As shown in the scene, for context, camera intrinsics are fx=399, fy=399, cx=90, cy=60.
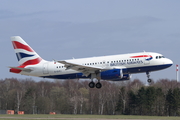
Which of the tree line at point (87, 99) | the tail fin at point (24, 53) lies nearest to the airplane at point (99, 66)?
the tail fin at point (24, 53)

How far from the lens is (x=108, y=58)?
57719 millimetres

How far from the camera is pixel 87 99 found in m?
115

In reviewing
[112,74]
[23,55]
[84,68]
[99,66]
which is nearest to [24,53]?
[23,55]

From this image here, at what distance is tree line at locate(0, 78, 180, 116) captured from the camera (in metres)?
102

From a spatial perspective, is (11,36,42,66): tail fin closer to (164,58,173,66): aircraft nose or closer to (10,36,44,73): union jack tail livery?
(10,36,44,73): union jack tail livery

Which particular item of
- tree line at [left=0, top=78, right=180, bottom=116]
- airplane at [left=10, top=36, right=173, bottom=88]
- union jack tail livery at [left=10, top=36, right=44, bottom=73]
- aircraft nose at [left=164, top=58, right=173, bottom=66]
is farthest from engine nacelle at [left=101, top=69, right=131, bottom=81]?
tree line at [left=0, top=78, right=180, bottom=116]

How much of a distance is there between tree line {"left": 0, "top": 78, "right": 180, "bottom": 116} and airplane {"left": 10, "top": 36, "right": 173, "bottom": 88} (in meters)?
43.7

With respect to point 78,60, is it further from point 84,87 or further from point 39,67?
point 84,87

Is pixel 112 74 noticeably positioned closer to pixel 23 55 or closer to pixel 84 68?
pixel 84 68

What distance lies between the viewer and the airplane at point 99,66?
56.3 meters

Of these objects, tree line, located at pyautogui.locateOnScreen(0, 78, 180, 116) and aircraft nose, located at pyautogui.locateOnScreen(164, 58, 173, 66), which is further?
tree line, located at pyautogui.locateOnScreen(0, 78, 180, 116)

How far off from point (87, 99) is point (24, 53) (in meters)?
53.4

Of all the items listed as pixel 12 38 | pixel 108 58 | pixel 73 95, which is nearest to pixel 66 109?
pixel 73 95

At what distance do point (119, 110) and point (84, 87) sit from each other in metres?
20.8
